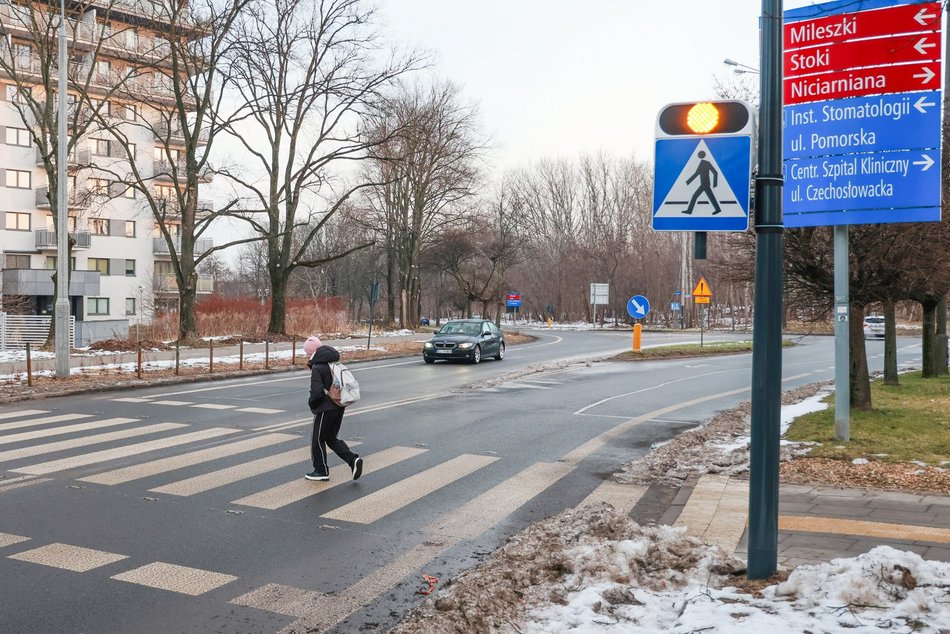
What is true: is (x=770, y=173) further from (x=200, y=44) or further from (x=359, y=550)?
(x=200, y=44)

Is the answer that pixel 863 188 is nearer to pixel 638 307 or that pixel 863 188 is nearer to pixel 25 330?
pixel 638 307

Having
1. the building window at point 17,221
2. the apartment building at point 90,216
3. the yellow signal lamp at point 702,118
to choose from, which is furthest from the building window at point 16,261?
the yellow signal lamp at point 702,118

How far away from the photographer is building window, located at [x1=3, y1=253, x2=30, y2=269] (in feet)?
184

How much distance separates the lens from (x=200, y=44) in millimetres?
30969

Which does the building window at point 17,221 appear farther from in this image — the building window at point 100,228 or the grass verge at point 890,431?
the grass verge at point 890,431

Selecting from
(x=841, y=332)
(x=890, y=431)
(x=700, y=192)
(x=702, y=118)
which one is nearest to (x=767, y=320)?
(x=700, y=192)

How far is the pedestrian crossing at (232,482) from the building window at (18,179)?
1963 inches

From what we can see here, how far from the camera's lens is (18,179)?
186 ft

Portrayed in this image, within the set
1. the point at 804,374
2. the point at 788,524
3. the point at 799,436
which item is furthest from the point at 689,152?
the point at 804,374

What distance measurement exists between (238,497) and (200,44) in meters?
26.8

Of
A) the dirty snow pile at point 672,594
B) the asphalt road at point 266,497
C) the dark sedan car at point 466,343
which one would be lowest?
the asphalt road at point 266,497

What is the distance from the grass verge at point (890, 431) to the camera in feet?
33.0

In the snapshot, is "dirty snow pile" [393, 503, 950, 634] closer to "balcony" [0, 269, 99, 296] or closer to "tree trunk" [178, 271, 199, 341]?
"tree trunk" [178, 271, 199, 341]

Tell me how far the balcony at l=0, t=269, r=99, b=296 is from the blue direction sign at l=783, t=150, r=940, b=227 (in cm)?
5089
